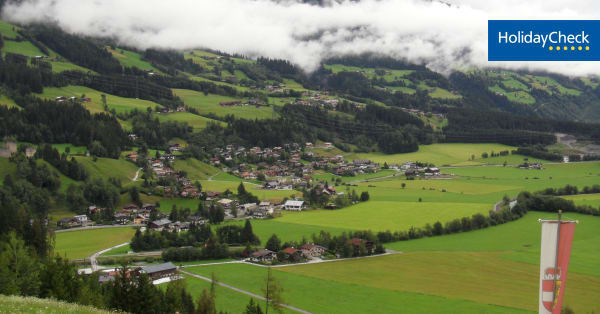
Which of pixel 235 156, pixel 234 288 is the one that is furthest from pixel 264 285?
pixel 235 156

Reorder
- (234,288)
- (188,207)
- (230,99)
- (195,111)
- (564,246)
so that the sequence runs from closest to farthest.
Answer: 1. (564,246)
2. (234,288)
3. (188,207)
4. (195,111)
5. (230,99)

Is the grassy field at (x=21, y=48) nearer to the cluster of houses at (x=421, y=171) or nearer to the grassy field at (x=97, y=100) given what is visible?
the grassy field at (x=97, y=100)


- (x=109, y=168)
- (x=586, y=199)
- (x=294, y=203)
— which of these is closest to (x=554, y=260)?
(x=294, y=203)

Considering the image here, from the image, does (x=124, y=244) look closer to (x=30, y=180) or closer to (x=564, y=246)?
(x=30, y=180)

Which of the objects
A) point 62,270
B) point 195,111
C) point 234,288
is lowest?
→ point 234,288

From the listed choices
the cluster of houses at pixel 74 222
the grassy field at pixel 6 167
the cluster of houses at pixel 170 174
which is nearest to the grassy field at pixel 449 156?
the cluster of houses at pixel 170 174

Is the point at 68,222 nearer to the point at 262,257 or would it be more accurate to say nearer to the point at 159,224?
the point at 159,224

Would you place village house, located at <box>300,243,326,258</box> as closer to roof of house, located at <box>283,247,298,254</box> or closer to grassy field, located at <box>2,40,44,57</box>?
roof of house, located at <box>283,247,298,254</box>
